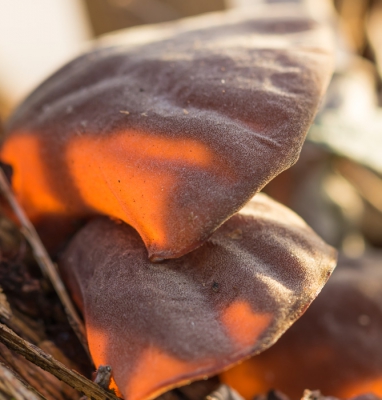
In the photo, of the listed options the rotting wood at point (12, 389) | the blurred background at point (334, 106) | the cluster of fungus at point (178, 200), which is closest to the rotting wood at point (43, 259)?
the cluster of fungus at point (178, 200)

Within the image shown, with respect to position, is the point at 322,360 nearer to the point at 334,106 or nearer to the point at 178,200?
the point at 178,200

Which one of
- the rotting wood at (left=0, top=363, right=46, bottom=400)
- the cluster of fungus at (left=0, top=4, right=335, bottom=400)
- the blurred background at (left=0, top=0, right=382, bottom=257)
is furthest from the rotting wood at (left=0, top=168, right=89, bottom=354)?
the blurred background at (left=0, top=0, right=382, bottom=257)

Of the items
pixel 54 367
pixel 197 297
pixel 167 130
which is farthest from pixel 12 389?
pixel 167 130

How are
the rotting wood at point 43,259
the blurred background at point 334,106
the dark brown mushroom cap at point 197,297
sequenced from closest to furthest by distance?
the dark brown mushroom cap at point 197,297 < the rotting wood at point 43,259 < the blurred background at point 334,106

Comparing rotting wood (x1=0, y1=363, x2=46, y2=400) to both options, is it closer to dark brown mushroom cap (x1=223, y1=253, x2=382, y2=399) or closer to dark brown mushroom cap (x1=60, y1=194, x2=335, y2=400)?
dark brown mushroom cap (x1=60, y1=194, x2=335, y2=400)

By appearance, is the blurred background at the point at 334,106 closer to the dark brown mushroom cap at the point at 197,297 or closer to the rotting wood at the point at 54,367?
the dark brown mushroom cap at the point at 197,297
